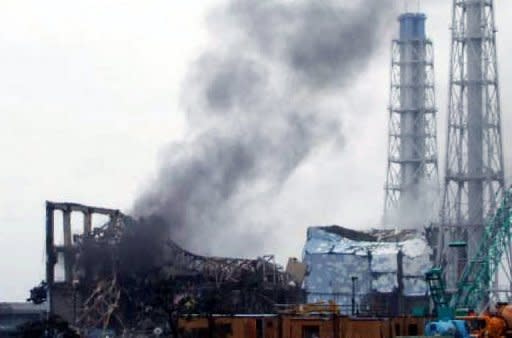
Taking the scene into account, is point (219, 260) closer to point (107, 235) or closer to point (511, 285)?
point (107, 235)

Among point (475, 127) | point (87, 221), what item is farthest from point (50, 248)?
point (475, 127)

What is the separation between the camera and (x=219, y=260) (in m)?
125

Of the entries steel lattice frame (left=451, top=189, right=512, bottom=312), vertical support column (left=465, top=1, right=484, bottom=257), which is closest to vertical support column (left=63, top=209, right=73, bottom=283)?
steel lattice frame (left=451, top=189, right=512, bottom=312)

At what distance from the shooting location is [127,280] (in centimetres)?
11494

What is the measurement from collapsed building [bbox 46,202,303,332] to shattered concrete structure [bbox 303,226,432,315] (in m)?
15.4

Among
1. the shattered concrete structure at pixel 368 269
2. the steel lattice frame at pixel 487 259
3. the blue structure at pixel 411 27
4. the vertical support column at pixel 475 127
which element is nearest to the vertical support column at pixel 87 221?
the shattered concrete structure at pixel 368 269

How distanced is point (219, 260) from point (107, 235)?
11.6m

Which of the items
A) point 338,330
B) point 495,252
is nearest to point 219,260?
point 495,252

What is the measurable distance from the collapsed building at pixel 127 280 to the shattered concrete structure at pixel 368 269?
15423mm

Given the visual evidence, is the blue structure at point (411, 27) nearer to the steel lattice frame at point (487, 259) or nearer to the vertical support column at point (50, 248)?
the steel lattice frame at point (487, 259)

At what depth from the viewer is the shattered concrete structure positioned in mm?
135625

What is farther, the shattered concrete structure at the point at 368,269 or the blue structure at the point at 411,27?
the blue structure at the point at 411,27

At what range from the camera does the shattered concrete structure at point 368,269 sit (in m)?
136

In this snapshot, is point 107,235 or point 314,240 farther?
Result: point 314,240
